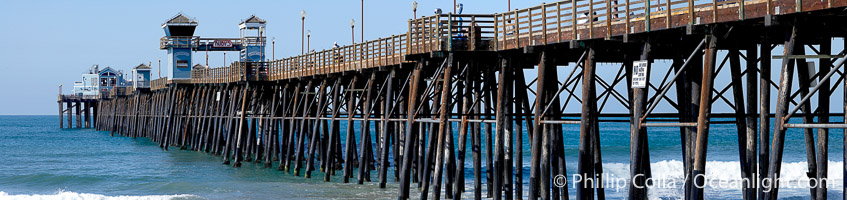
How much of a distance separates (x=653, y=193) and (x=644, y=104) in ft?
42.9

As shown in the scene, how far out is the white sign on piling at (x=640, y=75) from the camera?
1614cm

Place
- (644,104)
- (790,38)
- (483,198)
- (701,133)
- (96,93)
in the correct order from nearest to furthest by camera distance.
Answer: (790,38) < (701,133) < (644,104) < (483,198) < (96,93)

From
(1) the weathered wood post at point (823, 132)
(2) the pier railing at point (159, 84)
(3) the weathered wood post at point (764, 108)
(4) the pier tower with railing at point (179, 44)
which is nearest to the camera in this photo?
(3) the weathered wood post at point (764, 108)

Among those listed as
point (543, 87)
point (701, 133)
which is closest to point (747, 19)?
point (701, 133)

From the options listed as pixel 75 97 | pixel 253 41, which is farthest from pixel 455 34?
pixel 75 97

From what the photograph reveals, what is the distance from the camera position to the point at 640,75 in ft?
53.4

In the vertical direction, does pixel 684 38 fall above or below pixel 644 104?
above

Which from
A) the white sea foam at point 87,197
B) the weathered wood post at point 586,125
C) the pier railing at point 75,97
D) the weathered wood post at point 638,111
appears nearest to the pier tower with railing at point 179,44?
the white sea foam at point 87,197

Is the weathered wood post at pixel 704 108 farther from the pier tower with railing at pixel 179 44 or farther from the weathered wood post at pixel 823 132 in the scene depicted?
the pier tower with railing at pixel 179 44

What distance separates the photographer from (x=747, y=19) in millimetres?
14438

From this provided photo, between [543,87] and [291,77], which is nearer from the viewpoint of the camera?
[543,87]

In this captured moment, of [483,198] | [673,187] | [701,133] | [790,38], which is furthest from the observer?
[673,187]

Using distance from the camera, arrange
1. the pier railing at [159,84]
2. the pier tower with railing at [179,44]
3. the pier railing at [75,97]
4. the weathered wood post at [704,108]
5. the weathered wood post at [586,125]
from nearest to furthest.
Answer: the weathered wood post at [704,108], the weathered wood post at [586,125], the pier tower with railing at [179,44], the pier railing at [159,84], the pier railing at [75,97]

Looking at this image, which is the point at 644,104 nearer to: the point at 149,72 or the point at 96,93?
the point at 149,72
